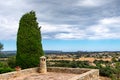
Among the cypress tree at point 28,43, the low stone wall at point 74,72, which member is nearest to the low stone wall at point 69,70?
the low stone wall at point 74,72

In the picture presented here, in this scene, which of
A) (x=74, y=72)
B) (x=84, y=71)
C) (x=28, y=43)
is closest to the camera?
(x=84, y=71)

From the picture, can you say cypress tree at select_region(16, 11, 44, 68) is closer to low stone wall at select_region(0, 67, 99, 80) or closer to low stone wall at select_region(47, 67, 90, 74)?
low stone wall at select_region(0, 67, 99, 80)

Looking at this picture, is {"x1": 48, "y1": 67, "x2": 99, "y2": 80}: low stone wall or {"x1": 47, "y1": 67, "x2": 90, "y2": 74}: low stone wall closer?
{"x1": 48, "y1": 67, "x2": 99, "y2": 80}: low stone wall

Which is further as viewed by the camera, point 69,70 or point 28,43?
point 28,43

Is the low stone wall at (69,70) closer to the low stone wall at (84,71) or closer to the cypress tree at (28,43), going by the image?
the low stone wall at (84,71)

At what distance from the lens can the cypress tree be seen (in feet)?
65.6

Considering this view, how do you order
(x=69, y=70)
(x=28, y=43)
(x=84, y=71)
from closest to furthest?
(x=84, y=71), (x=69, y=70), (x=28, y=43)

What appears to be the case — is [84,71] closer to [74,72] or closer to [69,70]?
[74,72]

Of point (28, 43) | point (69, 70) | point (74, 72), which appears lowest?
point (74, 72)

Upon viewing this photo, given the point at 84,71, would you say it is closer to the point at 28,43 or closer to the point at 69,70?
the point at 69,70

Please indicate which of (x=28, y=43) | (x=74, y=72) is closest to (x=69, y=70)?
(x=74, y=72)

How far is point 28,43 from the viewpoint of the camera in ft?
66.0

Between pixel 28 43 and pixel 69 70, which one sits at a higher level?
pixel 28 43

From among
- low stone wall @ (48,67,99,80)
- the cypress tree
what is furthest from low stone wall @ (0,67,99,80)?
the cypress tree
